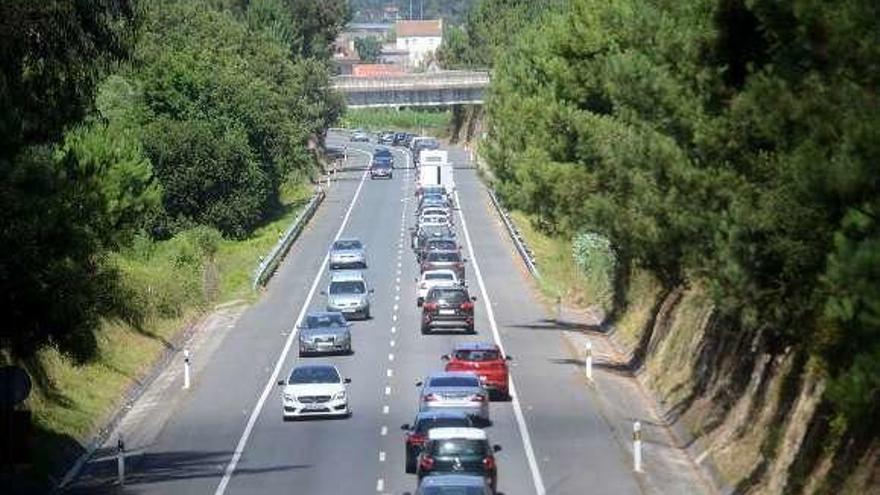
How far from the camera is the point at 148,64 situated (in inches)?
3686

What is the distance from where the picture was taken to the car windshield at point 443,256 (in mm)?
75375

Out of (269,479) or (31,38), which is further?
(269,479)

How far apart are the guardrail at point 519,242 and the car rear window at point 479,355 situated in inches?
1102

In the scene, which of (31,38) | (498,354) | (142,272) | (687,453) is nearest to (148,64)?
(142,272)

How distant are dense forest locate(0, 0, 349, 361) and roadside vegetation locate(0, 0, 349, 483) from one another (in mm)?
51

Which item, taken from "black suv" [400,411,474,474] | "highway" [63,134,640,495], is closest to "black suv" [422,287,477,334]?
"highway" [63,134,640,495]

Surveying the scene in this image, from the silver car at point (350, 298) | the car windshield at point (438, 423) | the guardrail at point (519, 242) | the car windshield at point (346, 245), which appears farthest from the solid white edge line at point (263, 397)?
the guardrail at point (519, 242)

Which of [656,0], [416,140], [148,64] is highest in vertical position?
[656,0]

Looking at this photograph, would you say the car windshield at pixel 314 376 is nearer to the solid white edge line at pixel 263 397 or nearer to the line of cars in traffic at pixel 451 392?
the solid white edge line at pixel 263 397

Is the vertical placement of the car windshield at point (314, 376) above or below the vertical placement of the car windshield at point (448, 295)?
above

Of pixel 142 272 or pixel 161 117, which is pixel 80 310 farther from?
pixel 161 117

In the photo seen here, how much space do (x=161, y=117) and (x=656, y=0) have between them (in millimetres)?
51642

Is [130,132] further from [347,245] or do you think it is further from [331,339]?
[331,339]

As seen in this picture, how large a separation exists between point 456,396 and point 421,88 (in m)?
111
